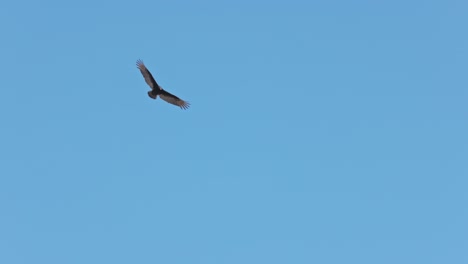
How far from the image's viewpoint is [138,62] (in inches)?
2813

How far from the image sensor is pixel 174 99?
73125 millimetres

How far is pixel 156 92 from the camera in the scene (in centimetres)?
7225

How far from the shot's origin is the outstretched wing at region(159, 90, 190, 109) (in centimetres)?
7262

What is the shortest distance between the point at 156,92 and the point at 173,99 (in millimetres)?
1390

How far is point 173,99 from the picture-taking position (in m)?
73.1

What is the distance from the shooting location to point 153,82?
71.9m

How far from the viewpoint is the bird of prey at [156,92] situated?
235 ft

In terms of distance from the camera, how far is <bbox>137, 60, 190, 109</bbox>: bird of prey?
71500mm

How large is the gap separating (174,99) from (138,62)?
348 cm

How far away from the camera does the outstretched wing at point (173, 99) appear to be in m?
72.6

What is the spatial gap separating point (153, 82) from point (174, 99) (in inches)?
79.4

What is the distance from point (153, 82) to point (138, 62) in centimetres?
155
